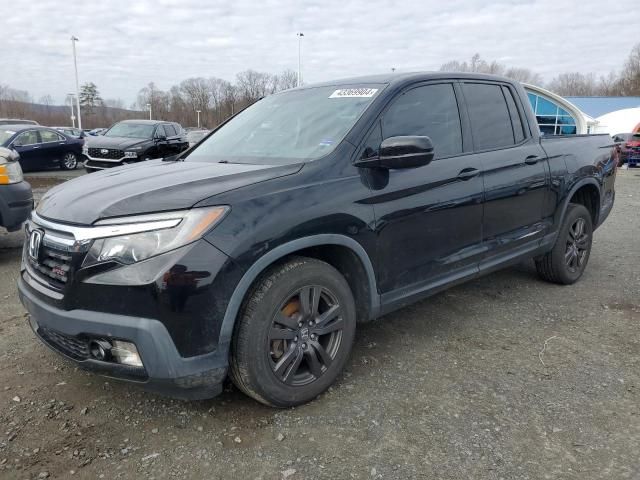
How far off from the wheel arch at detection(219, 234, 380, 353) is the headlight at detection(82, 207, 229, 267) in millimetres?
301

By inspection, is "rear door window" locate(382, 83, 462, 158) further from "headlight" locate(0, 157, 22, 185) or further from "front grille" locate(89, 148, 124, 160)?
"front grille" locate(89, 148, 124, 160)

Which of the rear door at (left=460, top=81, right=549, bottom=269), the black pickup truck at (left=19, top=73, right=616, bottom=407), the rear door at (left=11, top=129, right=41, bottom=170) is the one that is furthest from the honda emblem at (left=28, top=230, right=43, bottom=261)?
the rear door at (left=11, top=129, right=41, bottom=170)

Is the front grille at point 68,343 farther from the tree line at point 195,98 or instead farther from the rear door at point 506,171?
the tree line at point 195,98

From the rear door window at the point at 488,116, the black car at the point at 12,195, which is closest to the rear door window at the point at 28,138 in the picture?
the black car at the point at 12,195

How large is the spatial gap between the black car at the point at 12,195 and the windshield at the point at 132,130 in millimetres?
8871

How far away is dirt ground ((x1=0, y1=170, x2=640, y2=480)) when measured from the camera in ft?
7.32

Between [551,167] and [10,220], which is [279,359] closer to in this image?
[551,167]

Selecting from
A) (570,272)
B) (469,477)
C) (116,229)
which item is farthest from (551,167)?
(116,229)

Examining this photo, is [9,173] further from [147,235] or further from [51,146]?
[51,146]

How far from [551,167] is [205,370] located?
3.35 meters

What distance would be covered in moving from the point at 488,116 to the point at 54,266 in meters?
3.12

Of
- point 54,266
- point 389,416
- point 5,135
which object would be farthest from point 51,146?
point 389,416

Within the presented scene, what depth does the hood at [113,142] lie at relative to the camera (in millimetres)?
12734

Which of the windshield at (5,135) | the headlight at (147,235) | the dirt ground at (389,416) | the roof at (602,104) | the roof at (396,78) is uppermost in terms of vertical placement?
the roof at (602,104)
